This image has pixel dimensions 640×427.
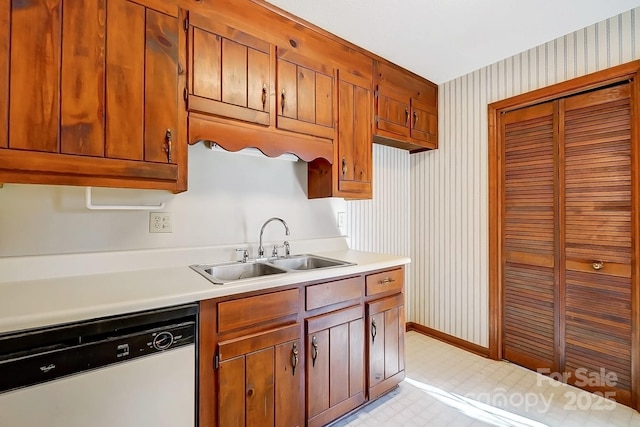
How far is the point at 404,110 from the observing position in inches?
98.4

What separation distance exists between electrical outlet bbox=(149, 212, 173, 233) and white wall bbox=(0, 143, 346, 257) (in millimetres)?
26

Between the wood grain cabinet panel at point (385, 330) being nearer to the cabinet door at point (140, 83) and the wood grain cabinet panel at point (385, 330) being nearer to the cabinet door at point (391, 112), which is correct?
the cabinet door at point (391, 112)

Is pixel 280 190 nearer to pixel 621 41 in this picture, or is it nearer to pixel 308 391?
pixel 308 391

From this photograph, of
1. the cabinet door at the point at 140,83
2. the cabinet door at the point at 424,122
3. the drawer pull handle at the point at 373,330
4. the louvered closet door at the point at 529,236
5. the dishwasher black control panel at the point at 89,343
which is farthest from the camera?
the cabinet door at the point at 424,122

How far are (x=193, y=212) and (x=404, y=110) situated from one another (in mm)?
1867

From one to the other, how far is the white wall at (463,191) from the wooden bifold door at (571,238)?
172mm

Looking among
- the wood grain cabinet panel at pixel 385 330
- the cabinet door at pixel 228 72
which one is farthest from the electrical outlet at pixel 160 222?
the wood grain cabinet panel at pixel 385 330

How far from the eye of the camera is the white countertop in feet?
3.17

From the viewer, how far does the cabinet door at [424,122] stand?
8.50 ft

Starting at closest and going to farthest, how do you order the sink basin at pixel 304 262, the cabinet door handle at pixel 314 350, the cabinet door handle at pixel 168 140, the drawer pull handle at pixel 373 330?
the cabinet door handle at pixel 168 140, the cabinet door handle at pixel 314 350, the drawer pull handle at pixel 373 330, the sink basin at pixel 304 262

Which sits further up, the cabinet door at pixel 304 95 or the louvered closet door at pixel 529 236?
the cabinet door at pixel 304 95

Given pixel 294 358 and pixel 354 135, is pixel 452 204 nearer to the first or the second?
pixel 354 135

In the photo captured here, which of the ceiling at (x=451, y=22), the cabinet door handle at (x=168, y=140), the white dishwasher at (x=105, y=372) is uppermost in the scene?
the ceiling at (x=451, y=22)

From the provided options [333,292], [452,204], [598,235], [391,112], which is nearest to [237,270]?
[333,292]
